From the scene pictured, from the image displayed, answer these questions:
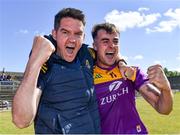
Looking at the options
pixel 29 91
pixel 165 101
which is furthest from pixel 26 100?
pixel 165 101

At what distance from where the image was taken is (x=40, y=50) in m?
4.07

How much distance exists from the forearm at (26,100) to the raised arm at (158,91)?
1.38 metres

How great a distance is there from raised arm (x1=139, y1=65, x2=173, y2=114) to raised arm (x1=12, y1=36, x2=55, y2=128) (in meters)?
1.26

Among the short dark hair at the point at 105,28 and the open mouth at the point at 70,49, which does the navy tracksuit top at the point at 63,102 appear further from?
the short dark hair at the point at 105,28

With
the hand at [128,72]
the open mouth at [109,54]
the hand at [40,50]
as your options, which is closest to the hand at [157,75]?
the hand at [128,72]

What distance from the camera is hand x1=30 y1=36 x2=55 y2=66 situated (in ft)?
13.3

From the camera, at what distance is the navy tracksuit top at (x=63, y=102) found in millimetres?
4324

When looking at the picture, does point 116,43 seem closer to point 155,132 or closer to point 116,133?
point 116,133

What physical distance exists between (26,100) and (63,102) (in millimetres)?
592

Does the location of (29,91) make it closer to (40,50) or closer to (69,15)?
(40,50)

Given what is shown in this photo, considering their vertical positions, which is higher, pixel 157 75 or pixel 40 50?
pixel 40 50

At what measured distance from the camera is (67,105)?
435 cm

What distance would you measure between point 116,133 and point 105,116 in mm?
247

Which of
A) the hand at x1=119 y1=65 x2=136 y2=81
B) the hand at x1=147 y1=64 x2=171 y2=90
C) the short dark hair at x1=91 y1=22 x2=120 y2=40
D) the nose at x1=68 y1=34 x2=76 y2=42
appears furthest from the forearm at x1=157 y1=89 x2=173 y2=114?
the nose at x1=68 y1=34 x2=76 y2=42
